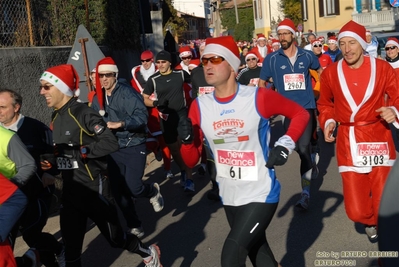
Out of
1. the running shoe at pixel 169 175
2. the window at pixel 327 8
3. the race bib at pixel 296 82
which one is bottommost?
the running shoe at pixel 169 175

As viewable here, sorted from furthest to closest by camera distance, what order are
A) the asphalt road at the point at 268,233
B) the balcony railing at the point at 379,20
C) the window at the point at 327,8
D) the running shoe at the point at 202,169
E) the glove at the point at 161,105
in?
the window at the point at 327,8 < the balcony railing at the point at 379,20 < the running shoe at the point at 202,169 < the glove at the point at 161,105 < the asphalt road at the point at 268,233

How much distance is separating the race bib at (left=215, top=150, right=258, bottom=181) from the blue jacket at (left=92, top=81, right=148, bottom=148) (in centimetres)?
241

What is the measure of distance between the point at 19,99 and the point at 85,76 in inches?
175

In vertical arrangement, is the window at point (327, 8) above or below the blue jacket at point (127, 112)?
above

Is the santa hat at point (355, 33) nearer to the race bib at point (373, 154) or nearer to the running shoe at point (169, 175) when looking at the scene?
the race bib at point (373, 154)

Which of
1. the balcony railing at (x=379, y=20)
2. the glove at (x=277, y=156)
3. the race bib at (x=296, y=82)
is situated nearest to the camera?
the glove at (x=277, y=156)

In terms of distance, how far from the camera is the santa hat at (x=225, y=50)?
440 centimetres

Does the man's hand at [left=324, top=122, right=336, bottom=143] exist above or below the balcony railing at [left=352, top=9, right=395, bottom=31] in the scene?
below

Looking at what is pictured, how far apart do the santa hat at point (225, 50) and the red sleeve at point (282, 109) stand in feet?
1.07

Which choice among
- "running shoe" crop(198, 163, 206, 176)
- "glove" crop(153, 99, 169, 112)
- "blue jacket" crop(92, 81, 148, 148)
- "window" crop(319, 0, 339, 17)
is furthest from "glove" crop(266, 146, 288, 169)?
"window" crop(319, 0, 339, 17)

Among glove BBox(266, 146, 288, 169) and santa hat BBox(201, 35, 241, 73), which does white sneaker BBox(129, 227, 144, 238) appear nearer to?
santa hat BBox(201, 35, 241, 73)

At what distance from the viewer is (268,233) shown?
21.3 feet

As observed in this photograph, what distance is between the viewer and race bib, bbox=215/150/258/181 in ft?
13.9

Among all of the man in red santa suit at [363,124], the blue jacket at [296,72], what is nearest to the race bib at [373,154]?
the man in red santa suit at [363,124]
